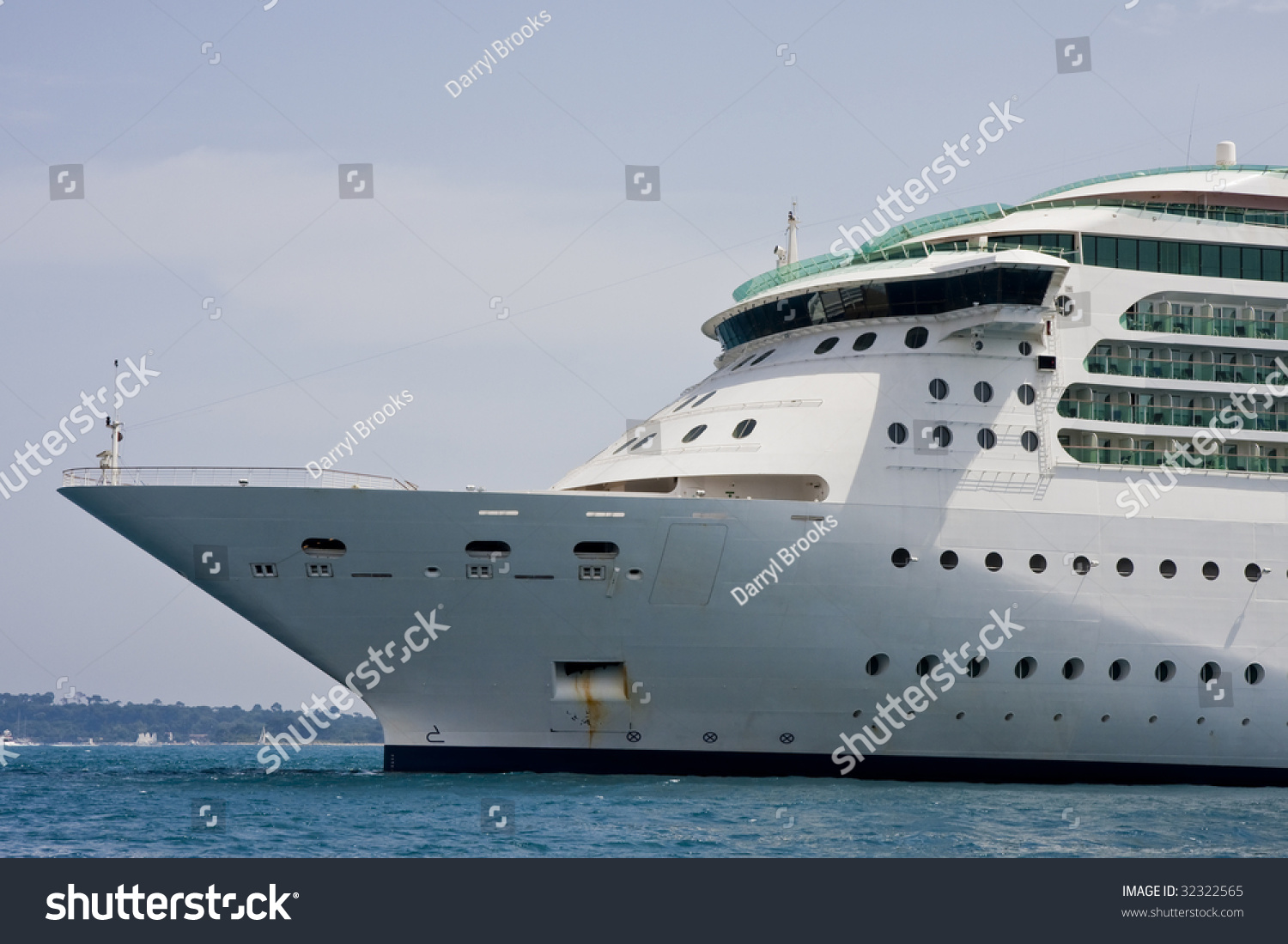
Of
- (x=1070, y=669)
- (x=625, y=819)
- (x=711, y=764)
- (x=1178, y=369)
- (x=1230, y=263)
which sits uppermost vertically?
(x=1230, y=263)

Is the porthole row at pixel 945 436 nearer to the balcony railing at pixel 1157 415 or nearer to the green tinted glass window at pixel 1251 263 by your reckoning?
the balcony railing at pixel 1157 415

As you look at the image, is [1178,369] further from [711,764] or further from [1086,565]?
[711,764]

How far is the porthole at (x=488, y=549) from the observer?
23812 mm

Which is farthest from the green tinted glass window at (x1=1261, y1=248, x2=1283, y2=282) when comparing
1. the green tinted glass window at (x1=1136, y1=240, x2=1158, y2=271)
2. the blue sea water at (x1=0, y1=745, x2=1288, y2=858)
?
the blue sea water at (x1=0, y1=745, x2=1288, y2=858)

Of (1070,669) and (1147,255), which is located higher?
(1147,255)

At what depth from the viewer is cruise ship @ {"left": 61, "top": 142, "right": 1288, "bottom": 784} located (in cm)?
2395

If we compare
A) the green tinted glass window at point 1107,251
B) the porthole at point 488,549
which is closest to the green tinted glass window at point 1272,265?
the green tinted glass window at point 1107,251

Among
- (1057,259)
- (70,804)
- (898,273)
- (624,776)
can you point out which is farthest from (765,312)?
(70,804)

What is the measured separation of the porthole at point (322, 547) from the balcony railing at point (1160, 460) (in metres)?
14.4

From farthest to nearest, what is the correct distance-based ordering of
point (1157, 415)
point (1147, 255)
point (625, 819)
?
point (1147, 255)
point (1157, 415)
point (625, 819)

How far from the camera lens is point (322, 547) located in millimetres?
23906

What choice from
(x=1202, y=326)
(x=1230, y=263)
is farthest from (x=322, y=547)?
(x=1230, y=263)

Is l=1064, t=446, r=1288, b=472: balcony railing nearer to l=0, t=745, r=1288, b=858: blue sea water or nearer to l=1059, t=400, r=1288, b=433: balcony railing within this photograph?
l=1059, t=400, r=1288, b=433: balcony railing

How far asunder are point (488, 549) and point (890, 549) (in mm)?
7380
